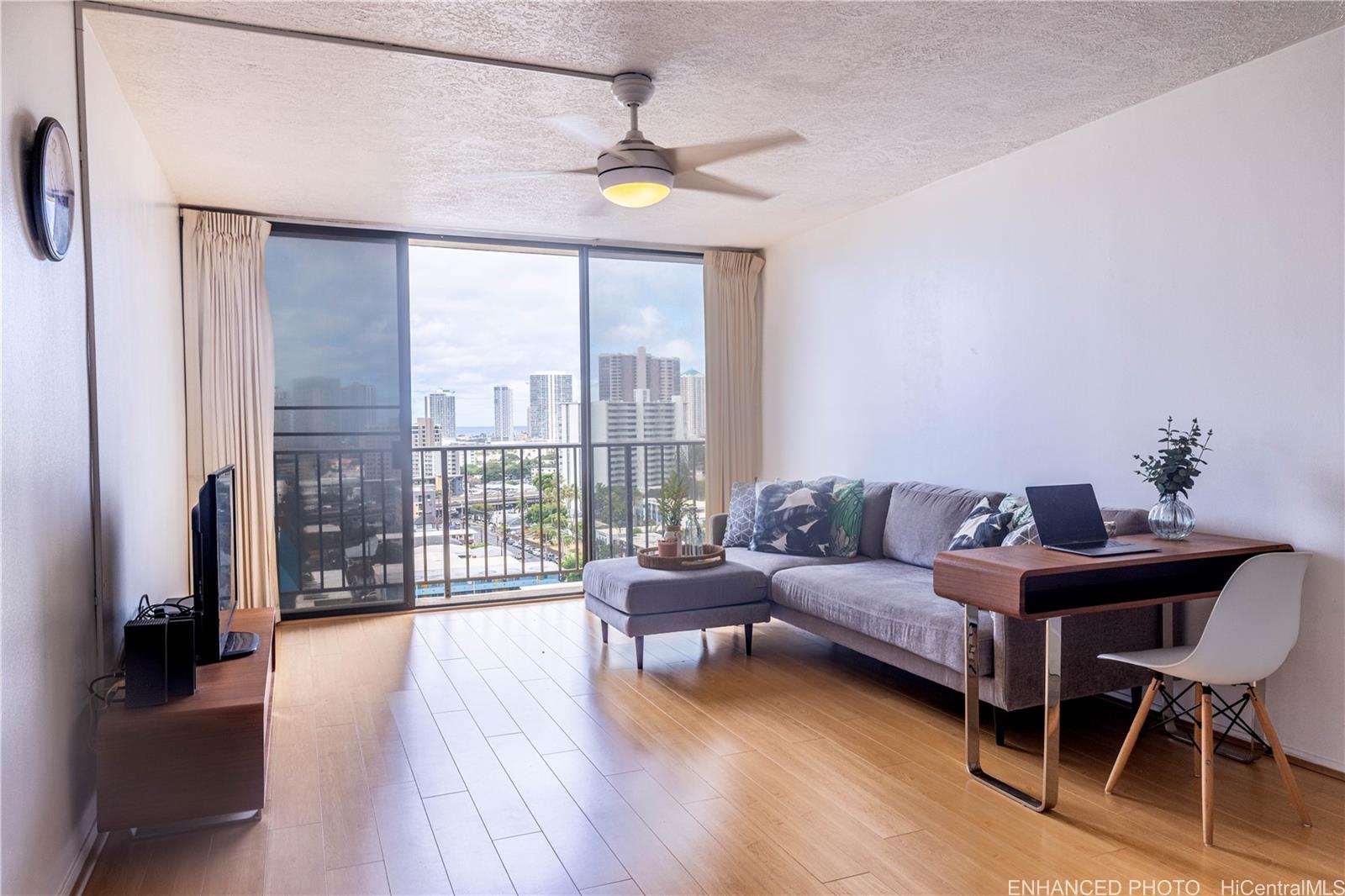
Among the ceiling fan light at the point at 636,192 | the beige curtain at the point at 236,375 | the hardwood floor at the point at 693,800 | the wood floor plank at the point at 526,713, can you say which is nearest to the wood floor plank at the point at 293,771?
the hardwood floor at the point at 693,800

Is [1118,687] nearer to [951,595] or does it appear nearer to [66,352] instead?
[951,595]

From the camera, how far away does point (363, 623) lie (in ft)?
17.3

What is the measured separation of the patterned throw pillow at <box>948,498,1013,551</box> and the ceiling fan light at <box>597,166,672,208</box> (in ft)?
6.12

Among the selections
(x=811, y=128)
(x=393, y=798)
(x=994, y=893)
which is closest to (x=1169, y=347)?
(x=811, y=128)

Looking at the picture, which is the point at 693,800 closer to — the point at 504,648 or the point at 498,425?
the point at 504,648

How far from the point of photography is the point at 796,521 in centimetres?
486

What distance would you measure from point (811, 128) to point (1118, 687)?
252 cm

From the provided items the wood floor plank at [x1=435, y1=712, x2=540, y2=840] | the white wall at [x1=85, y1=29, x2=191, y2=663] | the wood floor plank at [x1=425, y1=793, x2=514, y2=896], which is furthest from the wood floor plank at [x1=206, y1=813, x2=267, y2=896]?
the white wall at [x1=85, y1=29, x2=191, y2=663]

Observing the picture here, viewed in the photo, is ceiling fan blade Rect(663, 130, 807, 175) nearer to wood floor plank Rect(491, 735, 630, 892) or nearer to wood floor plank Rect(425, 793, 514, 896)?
wood floor plank Rect(491, 735, 630, 892)

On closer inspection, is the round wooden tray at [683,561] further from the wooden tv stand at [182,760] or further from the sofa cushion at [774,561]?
the wooden tv stand at [182,760]

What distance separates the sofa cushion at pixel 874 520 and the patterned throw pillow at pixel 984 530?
0.84 meters

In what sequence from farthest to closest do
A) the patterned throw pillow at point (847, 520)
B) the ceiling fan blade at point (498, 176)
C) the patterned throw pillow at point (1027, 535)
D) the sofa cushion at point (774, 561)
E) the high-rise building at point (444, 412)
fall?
the high-rise building at point (444, 412)
the patterned throw pillow at point (847, 520)
the sofa cushion at point (774, 561)
the ceiling fan blade at point (498, 176)
the patterned throw pillow at point (1027, 535)

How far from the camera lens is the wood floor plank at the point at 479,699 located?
3408 millimetres

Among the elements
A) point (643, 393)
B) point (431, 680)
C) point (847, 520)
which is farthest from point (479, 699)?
point (643, 393)
